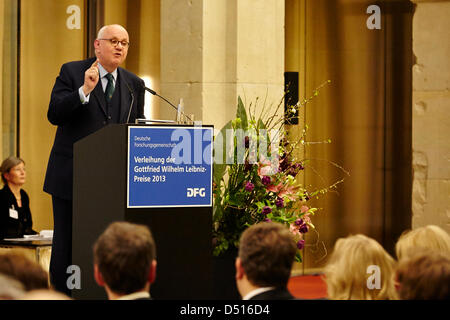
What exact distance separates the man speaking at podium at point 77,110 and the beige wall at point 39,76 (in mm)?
3394

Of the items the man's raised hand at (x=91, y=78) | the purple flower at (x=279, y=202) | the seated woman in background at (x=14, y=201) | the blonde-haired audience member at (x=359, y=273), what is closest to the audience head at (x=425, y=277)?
the blonde-haired audience member at (x=359, y=273)

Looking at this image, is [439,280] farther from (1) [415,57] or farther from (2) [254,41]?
(1) [415,57]

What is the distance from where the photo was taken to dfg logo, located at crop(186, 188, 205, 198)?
4289 millimetres

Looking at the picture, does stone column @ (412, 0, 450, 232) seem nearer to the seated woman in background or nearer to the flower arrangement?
the flower arrangement

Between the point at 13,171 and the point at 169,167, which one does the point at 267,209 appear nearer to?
the point at 169,167

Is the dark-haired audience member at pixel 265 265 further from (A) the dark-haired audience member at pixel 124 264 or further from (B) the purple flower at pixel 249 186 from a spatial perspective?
(B) the purple flower at pixel 249 186

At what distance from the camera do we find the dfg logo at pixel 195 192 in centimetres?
429

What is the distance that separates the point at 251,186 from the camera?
550cm

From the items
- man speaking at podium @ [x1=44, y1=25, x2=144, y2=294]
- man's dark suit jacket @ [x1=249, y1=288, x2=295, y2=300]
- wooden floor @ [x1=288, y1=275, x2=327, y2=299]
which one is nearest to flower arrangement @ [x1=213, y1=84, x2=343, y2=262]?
man speaking at podium @ [x1=44, y1=25, x2=144, y2=294]

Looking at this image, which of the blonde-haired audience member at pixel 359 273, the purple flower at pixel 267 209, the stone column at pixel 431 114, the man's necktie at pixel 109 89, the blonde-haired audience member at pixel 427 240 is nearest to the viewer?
the blonde-haired audience member at pixel 359 273

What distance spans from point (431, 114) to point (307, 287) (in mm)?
1970
